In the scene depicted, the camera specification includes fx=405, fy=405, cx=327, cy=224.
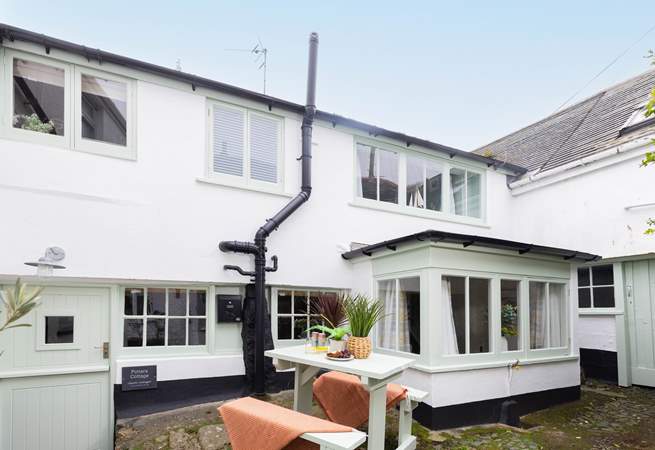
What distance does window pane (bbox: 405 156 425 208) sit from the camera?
26.7ft

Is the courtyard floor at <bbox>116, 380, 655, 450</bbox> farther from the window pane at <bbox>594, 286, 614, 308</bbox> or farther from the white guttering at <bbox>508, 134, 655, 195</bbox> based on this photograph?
the white guttering at <bbox>508, 134, 655, 195</bbox>

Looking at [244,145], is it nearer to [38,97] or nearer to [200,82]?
[200,82]

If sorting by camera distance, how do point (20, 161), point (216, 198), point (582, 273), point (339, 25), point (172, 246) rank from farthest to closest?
point (339, 25) → point (582, 273) → point (216, 198) → point (172, 246) → point (20, 161)

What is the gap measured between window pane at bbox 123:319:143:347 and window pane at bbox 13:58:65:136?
2710 millimetres

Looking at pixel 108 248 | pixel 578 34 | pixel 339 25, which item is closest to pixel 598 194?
pixel 578 34

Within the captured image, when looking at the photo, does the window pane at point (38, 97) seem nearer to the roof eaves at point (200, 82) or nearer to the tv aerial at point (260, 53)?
the roof eaves at point (200, 82)

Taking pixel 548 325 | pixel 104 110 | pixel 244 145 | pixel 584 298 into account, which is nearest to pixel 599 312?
pixel 584 298

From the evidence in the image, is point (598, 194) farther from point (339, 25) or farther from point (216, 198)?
point (216, 198)

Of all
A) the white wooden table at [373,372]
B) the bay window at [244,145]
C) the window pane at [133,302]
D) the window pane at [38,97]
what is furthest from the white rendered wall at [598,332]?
the window pane at [38,97]

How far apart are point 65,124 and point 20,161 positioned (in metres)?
0.72

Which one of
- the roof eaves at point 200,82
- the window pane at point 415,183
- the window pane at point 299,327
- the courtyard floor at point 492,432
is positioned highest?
the roof eaves at point 200,82

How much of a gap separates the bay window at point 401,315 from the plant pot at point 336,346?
6.61 feet

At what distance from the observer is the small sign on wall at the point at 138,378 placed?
17.9 ft

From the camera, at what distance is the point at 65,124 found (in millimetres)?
5297
